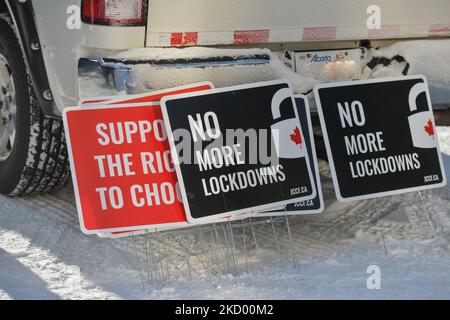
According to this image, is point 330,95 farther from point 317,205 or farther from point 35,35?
point 35,35

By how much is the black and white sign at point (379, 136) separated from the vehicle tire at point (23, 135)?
1.58 m

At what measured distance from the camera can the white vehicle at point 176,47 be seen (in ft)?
16.6

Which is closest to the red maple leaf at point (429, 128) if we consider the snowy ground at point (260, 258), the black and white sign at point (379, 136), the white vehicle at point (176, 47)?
the black and white sign at point (379, 136)

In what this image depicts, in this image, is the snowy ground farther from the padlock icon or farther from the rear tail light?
the rear tail light

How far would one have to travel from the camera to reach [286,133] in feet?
16.8

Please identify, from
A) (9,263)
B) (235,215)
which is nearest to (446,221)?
(235,215)

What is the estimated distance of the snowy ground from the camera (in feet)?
15.1

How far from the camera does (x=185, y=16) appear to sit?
5105mm

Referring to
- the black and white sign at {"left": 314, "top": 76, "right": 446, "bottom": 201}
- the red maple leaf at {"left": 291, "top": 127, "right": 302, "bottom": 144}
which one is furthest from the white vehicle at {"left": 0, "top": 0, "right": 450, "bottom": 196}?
the red maple leaf at {"left": 291, "top": 127, "right": 302, "bottom": 144}

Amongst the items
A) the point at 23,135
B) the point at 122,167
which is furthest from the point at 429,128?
the point at 23,135

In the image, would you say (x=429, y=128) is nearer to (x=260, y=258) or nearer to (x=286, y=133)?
(x=286, y=133)

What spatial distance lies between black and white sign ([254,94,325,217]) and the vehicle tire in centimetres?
140

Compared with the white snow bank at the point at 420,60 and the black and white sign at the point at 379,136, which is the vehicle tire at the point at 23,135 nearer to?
the black and white sign at the point at 379,136

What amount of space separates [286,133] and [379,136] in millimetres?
570
